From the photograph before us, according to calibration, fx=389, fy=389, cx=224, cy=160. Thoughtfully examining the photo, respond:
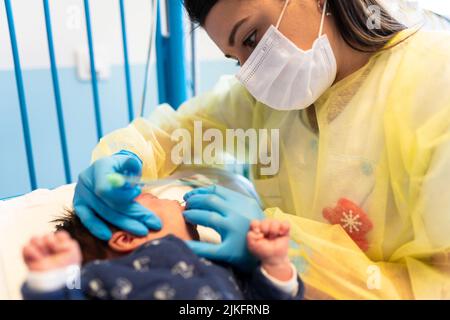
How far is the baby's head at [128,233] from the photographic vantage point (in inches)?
25.9

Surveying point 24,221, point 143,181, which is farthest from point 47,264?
point 24,221

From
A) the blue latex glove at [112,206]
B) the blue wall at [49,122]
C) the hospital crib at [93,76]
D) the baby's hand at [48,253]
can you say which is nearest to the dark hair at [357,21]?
the hospital crib at [93,76]

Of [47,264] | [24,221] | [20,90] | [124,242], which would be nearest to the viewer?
[47,264]

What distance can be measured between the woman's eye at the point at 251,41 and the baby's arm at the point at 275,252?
18.7 inches

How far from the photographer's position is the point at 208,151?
1.24 metres

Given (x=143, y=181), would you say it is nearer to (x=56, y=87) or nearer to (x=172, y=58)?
(x=56, y=87)

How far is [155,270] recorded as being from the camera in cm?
56

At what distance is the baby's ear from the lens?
66cm

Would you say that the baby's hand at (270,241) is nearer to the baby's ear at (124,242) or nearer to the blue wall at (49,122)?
the baby's ear at (124,242)

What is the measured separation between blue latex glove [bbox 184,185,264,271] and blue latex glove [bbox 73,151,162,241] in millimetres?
81

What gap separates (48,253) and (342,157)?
0.63 metres

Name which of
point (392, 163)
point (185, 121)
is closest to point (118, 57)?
point (185, 121)
